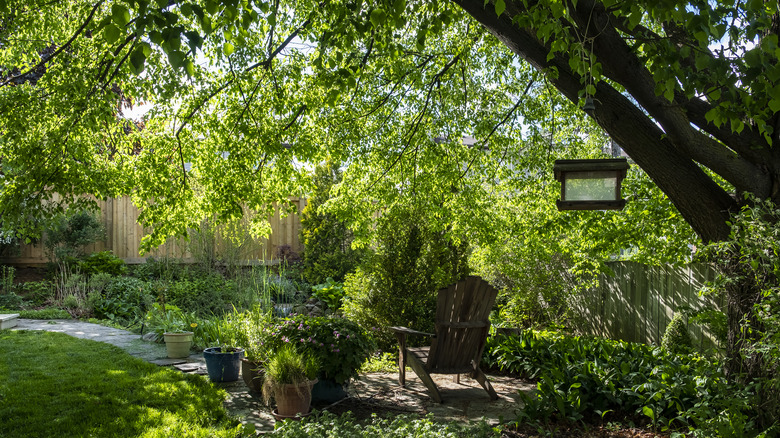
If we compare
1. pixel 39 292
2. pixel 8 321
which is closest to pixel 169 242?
pixel 39 292

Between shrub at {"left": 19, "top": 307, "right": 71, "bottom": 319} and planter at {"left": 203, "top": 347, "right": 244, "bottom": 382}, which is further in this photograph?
shrub at {"left": 19, "top": 307, "right": 71, "bottom": 319}

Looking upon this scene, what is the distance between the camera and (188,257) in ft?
34.4

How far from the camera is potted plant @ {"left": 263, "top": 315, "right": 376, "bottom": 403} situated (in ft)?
14.2

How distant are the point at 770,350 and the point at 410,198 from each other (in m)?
3.67

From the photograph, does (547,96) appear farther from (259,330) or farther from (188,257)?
(188,257)

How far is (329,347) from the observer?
440 cm

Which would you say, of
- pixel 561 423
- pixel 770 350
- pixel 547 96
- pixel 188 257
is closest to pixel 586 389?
pixel 561 423

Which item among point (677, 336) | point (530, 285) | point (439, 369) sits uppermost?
point (530, 285)

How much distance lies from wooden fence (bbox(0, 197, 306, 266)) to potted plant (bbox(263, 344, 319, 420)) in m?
5.86

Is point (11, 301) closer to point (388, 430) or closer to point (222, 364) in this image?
point (222, 364)

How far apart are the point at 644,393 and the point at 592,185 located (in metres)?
1.41

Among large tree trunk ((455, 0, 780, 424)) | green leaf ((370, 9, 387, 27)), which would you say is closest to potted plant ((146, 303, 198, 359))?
large tree trunk ((455, 0, 780, 424))

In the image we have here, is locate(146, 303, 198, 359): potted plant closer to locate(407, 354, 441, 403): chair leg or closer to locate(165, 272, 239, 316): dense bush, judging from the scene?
locate(165, 272, 239, 316): dense bush

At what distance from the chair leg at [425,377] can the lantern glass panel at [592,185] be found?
1.73m
